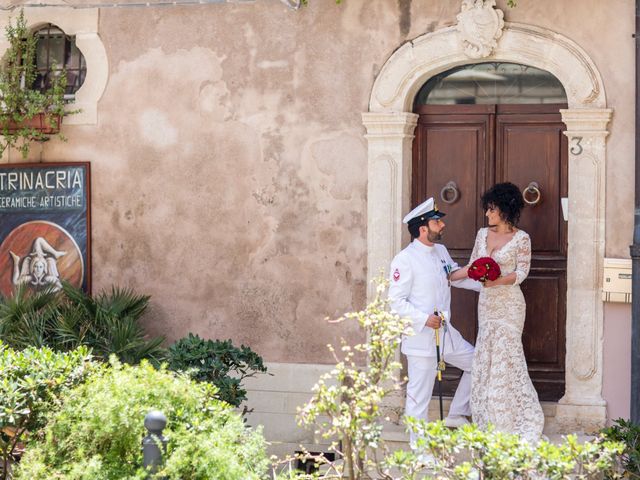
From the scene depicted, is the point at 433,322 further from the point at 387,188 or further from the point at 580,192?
the point at 580,192

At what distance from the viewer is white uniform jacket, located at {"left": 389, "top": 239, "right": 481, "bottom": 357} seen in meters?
9.11

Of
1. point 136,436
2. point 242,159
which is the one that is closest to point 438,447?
point 136,436

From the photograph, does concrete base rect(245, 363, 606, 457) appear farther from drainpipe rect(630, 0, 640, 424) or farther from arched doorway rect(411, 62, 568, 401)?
drainpipe rect(630, 0, 640, 424)

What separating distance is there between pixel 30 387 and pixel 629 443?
336cm

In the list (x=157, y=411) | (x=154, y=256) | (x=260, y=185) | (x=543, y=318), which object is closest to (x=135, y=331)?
(x=154, y=256)

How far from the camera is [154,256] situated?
35.3 ft

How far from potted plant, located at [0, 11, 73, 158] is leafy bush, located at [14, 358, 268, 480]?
15.2 ft

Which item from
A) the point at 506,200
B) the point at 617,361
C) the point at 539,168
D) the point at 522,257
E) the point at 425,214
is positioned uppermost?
the point at 539,168

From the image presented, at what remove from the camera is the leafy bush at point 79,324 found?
386 inches

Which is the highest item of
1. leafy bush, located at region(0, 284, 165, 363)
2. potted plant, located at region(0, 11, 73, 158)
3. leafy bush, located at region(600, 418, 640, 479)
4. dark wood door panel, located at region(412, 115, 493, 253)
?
potted plant, located at region(0, 11, 73, 158)

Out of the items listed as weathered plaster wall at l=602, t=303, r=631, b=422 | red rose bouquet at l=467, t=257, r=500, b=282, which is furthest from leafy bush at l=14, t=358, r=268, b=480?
weathered plaster wall at l=602, t=303, r=631, b=422

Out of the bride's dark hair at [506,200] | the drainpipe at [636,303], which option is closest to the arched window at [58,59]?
the bride's dark hair at [506,200]

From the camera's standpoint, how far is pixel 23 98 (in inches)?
424

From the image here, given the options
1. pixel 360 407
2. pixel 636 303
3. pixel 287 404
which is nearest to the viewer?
pixel 360 407
